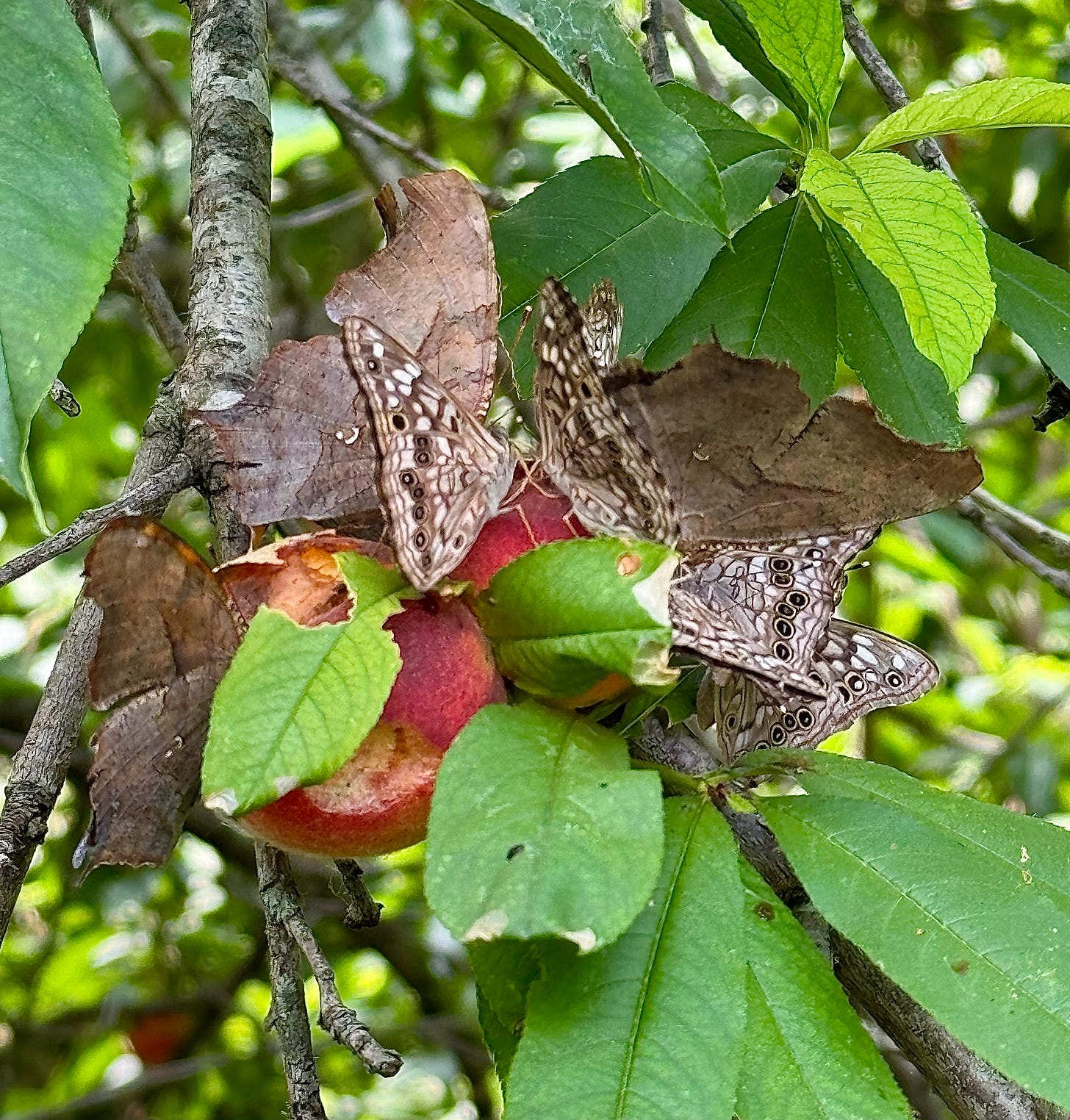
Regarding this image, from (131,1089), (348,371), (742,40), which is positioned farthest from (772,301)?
(131,1089)

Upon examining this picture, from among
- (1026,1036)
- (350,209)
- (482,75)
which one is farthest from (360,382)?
(482,75)

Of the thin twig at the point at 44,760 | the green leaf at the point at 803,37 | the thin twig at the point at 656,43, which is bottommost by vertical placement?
the thin twig at the point at 44,760

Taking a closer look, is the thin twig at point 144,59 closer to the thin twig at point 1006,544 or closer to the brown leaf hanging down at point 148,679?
the thin twig at point 1006,544

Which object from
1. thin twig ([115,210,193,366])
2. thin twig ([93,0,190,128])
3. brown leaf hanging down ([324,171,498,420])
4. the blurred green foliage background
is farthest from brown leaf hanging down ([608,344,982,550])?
thin twig ([93,0,190,128])

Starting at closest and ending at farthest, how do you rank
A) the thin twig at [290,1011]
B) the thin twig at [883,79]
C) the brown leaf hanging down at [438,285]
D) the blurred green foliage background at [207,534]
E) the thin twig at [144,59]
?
1. the thin twig at [290,1011]
2. the brown leaf hanging down at [438,285]
3. the thin twig at [883,79]
4. the thin twig at [144,59]
5. the blurred green foliage background at [207,534]

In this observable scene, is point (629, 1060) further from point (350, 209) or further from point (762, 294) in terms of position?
point (350, 209)

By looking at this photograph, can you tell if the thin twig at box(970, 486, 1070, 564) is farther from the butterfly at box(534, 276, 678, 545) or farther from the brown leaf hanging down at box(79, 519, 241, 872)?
the brown leaf hanging down at box(79, 519, 241, 872)

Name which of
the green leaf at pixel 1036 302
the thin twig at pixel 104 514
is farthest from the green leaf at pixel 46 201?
the green leaf at pixel 1036 302
